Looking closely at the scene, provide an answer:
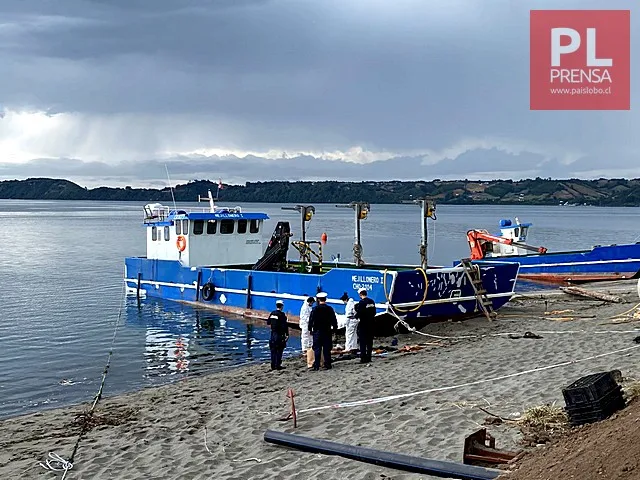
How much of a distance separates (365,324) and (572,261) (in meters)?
20.2

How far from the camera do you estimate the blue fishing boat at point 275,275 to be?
17.6 metres

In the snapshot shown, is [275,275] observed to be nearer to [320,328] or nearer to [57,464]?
→ [320,328]

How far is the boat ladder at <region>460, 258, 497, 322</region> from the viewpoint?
18575mm

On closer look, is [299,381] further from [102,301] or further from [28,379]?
[102,301]

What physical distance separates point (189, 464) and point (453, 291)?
37.4 ft

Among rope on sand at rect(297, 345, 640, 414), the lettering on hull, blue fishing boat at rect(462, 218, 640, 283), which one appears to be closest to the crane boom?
blue fishing boat at rect(462, 218, 640, 283)

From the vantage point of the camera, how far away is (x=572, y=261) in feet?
102

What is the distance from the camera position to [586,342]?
1399cm

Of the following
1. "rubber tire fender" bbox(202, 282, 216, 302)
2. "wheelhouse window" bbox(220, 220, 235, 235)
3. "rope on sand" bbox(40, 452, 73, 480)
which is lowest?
"rope on sand" bbox(40, 452, 73, 480)

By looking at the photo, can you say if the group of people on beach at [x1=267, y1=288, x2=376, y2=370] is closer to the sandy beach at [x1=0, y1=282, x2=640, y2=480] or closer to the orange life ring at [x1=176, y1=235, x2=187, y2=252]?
the sandy beach at [x1=0, y1=282, x2=640, y2=480]

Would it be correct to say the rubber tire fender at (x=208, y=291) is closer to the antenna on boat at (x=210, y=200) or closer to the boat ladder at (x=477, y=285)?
the antenna on boat at (x=210, y=200)

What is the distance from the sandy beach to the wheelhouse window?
11767 millimetres

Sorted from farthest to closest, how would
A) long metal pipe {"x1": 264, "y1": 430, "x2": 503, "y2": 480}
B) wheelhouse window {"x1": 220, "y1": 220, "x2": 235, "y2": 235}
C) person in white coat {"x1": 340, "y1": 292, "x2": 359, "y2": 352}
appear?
wheelhouse window {"x1": 220, "y1": 220, "x2": 235, "y2": 235} < person in white coat {"x1": 340, "y1": 292, "x2": 359, "y2": 352} < long metal pipe {"x1": 264, "y1": 430, "x2": 503, "y2": 480}

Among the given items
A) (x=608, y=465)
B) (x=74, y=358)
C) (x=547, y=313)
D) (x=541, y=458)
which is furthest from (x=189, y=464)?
(x=547, y=313)
